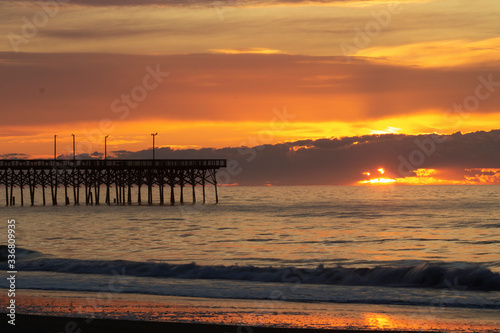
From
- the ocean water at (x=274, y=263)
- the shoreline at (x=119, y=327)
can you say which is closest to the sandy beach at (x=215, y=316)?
Result: the shoreline at (x=119, y=327)

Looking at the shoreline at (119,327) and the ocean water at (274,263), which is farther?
the ocean water at (274,263)

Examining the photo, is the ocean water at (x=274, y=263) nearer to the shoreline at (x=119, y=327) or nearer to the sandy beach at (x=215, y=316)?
the sandy beach at (x=215, y=316)

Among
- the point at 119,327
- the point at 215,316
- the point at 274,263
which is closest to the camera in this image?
the point at 119,327

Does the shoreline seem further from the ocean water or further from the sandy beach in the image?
the ocean water

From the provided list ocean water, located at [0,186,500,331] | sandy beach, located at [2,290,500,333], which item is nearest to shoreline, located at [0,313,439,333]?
sandy beach, located at [2,290,500,333]

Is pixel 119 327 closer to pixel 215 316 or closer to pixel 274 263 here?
pixel 215 316

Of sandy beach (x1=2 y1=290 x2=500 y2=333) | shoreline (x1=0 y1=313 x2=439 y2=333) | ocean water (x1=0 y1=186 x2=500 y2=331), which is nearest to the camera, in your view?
shoreline (x1=0 y1=313 x2=439 y2=333)

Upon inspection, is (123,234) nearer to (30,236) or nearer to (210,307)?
(30,236)

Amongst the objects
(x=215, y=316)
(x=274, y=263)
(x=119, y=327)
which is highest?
(x=119, y=327)

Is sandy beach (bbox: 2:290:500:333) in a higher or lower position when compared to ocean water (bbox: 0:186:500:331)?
higher

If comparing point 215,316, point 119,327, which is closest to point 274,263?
point 215,316

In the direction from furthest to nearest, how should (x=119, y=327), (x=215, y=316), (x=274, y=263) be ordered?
1. (x=274, y=263)
2. (x=215, y=316)
3. (x=119, y=327)

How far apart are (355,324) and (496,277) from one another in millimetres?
8004

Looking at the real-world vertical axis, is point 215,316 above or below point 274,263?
above
